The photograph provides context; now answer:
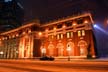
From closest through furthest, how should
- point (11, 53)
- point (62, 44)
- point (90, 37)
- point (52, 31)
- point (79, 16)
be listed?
point (90, 37), point (79, 16), point (62, 44), point (52, 31), point (11, 53)

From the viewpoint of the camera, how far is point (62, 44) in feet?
169

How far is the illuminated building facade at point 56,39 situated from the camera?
45.7 metres

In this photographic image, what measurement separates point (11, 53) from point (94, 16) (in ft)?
149

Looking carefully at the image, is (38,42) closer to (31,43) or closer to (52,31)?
(31,43)

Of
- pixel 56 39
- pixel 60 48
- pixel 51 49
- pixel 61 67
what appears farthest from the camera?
pixel 51 49

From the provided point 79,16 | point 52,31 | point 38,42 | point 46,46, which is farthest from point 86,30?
point 38,42

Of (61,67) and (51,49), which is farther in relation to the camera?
(51,49)

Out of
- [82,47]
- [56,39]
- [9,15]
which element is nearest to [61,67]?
[82,47]

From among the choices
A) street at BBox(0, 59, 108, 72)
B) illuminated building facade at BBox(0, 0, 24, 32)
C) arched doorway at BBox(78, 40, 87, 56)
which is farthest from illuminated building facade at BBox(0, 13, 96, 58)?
illuminated building facade at BBox(0, 0, 24, 32)

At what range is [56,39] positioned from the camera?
5397cm

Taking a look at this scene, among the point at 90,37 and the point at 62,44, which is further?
the point at 62,44

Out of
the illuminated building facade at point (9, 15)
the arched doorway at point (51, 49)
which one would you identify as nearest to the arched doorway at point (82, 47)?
the arched doorway at point (51, 49)

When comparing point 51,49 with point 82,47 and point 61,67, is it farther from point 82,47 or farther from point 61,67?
point 61,67

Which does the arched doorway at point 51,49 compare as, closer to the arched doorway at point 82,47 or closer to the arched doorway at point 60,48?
the arched doorway at point 60,48
